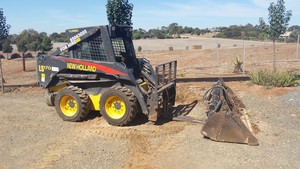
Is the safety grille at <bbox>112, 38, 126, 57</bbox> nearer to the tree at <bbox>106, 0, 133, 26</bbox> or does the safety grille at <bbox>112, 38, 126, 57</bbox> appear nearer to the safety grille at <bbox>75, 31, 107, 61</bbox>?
the safety grille at <bbox>75, 31, 107, 61</bbox>

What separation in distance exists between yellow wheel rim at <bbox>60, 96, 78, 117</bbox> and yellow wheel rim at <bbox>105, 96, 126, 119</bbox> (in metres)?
1.03

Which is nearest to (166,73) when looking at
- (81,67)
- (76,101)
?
(81,67)

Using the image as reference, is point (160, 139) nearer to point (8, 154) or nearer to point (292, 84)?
point (8, 154)

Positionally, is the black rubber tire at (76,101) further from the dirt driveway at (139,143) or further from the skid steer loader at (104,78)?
the dirt driveway at (139,143)

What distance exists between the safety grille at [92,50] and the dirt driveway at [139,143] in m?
1.69

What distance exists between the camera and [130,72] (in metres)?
8.39

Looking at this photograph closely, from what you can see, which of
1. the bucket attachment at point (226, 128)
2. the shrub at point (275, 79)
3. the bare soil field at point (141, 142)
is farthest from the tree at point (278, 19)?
the bucket attachment at point (226, 128)

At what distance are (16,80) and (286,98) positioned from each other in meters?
12.7

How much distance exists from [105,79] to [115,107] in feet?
2.51

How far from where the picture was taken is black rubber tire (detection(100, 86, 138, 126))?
829cm

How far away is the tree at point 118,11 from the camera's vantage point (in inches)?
549

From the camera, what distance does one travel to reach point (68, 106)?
9312 mm

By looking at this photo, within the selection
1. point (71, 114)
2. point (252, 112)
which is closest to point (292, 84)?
point (252, 112)

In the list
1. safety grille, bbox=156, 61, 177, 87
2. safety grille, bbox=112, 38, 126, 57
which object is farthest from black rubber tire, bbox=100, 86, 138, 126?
safety grille, bbox=112, 38, 126, 57
